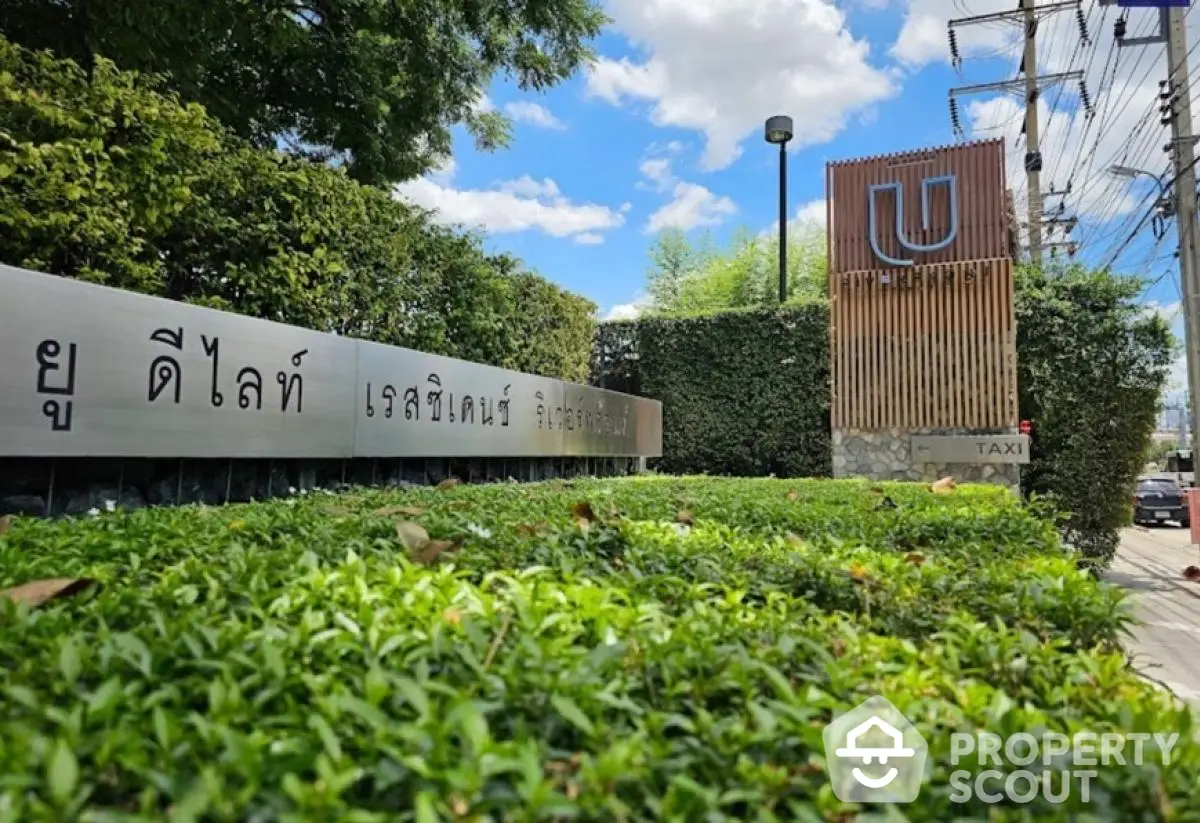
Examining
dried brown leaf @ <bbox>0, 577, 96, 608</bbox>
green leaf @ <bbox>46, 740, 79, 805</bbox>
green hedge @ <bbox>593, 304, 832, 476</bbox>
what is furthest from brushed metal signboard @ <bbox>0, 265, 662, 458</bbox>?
green hedge @ <bbox>593, 304, 832, 476</bbox>

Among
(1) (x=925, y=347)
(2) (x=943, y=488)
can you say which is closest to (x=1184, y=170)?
(1) (x=925, y=347)

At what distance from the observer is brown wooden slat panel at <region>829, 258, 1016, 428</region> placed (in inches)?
368

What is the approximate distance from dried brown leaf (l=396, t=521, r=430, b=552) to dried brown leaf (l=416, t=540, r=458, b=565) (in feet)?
0.09

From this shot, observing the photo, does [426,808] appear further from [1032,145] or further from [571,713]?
[1032,145]

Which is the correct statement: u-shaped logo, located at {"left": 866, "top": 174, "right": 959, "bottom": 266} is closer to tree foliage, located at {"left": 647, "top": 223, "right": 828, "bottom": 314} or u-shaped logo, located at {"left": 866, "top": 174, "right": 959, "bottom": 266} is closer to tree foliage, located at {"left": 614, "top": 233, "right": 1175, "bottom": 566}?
tree foliage, located at {"left": 614, "top": 233, "right": 1175, "bottom": 566}

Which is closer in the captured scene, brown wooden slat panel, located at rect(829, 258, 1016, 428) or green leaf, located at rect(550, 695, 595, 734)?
green leaf, located at rect(550, 695, 595, 734)

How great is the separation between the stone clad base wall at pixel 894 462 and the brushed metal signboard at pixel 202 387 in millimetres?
5749

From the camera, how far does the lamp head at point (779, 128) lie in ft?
37.3

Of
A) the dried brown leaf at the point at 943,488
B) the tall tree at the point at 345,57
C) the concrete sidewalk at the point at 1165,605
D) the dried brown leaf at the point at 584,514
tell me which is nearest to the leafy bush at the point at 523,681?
the concrete sidewalk at the point at 1165,605

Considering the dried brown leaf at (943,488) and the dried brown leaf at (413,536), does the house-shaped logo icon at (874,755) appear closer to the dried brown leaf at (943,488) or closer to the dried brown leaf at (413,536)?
the dried brown leaf at (413,536)

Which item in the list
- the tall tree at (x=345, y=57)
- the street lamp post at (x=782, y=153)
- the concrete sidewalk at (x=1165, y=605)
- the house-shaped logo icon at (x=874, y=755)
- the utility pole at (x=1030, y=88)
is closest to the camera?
the house-shaped logo icon at (x=874, y=755)

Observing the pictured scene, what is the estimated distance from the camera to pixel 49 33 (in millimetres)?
5766

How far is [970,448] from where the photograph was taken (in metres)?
9.28

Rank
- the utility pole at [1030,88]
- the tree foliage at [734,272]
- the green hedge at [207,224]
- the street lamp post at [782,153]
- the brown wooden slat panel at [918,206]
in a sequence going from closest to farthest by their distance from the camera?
the green hedge at [207,224] → the brown wooden slat panel at [918,206] → the street lamp post at [782,153] → the utility pole at [1030,88] → the tree foliage at [734,272]
